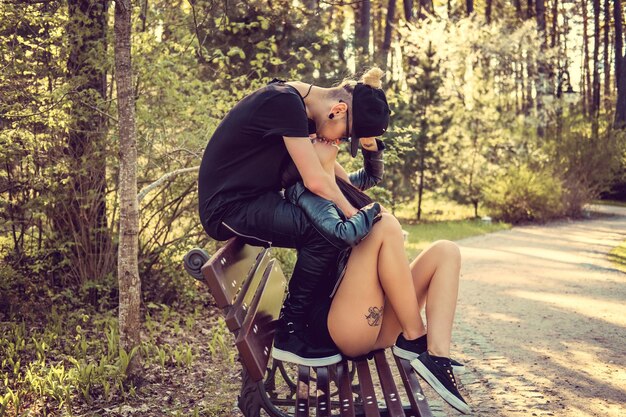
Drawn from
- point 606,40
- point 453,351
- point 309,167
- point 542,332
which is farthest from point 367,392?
point 606,40

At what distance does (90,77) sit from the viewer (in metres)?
5.87

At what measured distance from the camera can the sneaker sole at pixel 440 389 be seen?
9.06 ft

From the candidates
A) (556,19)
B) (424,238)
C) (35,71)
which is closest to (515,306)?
(35,71)

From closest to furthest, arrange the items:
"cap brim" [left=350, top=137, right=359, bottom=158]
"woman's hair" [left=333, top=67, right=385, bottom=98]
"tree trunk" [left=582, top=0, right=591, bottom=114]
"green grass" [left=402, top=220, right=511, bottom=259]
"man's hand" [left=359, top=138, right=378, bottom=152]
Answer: "woman's hair" [left=333, top=67, right=385, bottom=98], "cap brim" [left=350, top=137, right=359, bottom=158], "man's hand" [left=359, top=138, right=378, bottom=152], "green grass" [left=402, top=220, right=511, bottom=259], "tree trunk" [left=582, top=0, right=591, bottom=114]

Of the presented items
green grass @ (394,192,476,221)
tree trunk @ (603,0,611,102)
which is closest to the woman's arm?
green grass @ (394,192,476,221)

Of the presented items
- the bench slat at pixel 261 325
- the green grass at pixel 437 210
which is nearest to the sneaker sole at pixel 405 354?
the bench slat at pixel 261 325

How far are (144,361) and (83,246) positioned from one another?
165 cm

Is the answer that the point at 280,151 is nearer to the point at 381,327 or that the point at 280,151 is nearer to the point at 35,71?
the point at 381,327

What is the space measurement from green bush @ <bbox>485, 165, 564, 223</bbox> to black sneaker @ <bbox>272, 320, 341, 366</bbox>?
13750 mm

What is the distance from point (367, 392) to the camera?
2.78 metres

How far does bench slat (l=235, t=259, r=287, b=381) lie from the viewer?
7.79ft

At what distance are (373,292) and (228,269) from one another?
0.62 m

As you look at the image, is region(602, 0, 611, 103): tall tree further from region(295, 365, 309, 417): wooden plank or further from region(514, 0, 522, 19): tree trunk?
region(295, 365, 309, 417): wooden plank

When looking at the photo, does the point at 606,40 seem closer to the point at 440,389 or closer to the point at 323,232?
the point at 440,389
